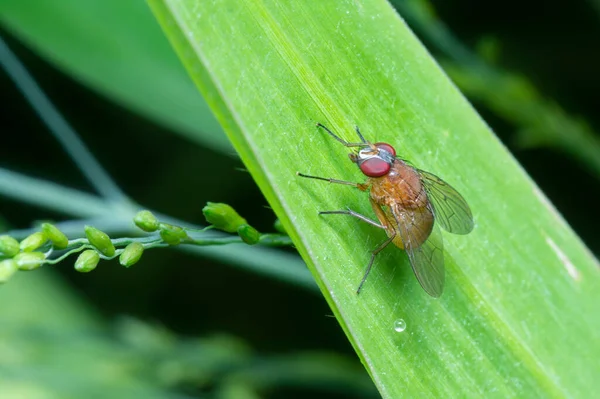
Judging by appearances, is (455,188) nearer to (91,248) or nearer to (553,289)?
(553,289)

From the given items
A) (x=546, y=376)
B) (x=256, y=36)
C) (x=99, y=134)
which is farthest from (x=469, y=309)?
(x=99, y=134)

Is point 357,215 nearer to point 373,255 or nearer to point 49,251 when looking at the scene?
point 373,255

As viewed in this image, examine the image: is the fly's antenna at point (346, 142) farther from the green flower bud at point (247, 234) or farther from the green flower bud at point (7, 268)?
the green flower bud at point (7, 268)

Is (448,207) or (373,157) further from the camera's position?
(448,207)

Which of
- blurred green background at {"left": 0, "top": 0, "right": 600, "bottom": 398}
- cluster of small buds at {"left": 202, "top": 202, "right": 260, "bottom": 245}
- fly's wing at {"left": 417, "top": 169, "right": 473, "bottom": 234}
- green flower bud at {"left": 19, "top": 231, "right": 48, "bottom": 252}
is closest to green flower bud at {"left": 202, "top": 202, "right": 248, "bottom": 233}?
cluster of small buds at {"left": 202, "top": 202, "right": 260, "bottom": 245}

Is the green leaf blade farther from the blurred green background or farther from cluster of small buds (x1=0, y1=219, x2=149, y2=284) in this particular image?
the blurred green background

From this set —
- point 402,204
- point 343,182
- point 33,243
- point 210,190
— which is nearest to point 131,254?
point 33,243
